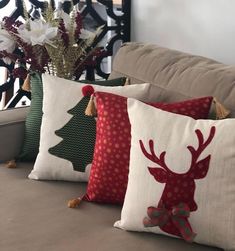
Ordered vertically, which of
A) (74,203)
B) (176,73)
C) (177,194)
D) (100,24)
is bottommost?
(74,203)

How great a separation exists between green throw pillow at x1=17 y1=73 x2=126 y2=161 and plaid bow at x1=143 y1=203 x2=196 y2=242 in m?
0.60

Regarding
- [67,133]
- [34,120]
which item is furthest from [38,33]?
[67,133]

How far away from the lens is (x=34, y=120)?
1.66 m

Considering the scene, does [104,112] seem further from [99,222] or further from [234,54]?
[234,54]

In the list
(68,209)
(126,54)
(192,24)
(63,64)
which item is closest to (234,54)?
(192,24)

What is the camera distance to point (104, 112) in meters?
1.34

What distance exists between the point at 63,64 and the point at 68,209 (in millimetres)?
705

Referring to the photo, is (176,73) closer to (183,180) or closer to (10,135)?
(183,180)

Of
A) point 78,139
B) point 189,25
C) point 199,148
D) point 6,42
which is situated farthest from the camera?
point 189,25

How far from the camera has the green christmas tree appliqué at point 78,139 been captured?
148 centimetres

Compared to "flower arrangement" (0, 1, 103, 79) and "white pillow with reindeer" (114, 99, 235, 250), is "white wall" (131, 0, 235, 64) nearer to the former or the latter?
"flower arrangement" (0, 1, 103, 79)

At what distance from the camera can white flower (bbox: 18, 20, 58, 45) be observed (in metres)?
1.71

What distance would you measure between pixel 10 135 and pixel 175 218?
0.80 m

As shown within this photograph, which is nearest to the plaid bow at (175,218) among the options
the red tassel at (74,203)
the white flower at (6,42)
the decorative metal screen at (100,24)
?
the red tassel at (74,203)
